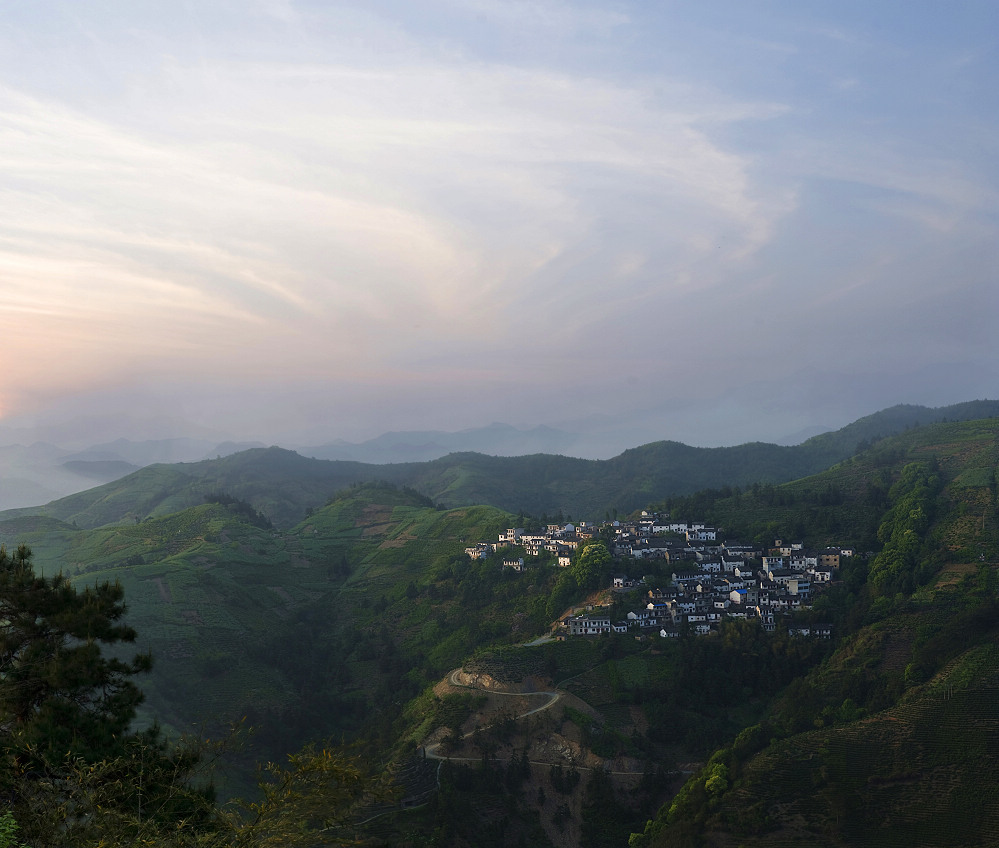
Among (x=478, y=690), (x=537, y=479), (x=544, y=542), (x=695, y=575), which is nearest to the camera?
(x=478, y=690)

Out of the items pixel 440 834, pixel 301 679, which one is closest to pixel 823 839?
pixel 440 834

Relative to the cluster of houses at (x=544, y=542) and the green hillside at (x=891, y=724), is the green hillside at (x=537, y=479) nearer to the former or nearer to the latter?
the cluster of houses at (x=544, y=542)

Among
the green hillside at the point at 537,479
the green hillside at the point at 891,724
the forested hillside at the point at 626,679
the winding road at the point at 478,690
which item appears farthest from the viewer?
the green hillside at the point at 537,479

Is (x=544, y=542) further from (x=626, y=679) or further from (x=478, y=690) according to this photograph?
(x=626, y=679)

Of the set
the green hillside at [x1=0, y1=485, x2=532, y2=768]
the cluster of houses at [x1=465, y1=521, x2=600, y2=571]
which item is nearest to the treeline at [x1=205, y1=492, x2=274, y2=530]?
the green hillside at [x1=0, y1=485, x2=532, y2=768]

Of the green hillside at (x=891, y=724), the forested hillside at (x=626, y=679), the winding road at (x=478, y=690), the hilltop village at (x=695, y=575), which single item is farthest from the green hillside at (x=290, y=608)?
the green hillside at (x=891, y=724)

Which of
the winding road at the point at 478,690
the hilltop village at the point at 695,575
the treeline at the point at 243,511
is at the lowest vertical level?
the winding road at the point at 478,690

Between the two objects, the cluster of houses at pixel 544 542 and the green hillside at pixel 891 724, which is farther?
the cluster of houses at pixel 544 542

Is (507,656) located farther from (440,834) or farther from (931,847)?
(931,847)

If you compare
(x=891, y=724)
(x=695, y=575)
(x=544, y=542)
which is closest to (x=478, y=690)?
(x=695, y=575)
